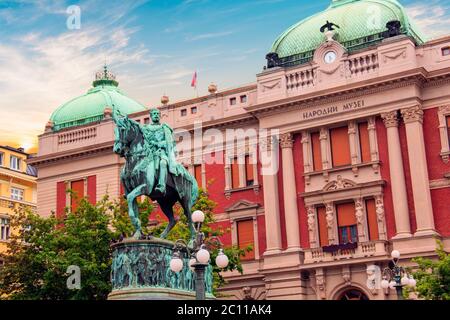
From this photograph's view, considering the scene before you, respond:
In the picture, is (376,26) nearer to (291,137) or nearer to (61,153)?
(291,137)

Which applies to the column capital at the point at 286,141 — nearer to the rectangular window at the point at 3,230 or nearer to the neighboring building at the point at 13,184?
the neighboring building at the point at 13,184

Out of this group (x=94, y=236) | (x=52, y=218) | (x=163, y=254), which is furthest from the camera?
(x=52, y=218)

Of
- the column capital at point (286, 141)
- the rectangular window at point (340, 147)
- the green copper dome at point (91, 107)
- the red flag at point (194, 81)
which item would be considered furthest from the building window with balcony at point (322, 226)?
the green copper dome at point (91, 107)

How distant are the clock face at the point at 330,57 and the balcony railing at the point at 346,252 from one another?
978cm

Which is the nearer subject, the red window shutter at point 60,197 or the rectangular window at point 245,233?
the rectangular window at point 245,233

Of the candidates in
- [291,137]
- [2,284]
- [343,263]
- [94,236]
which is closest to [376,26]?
[291,137]

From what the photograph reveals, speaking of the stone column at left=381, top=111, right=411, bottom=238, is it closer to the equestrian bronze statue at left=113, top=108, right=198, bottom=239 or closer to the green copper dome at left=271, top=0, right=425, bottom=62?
the green copper dome at left=271, top=0, right=425, bottom=62

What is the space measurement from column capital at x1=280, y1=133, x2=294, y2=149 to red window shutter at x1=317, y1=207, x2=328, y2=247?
376cm

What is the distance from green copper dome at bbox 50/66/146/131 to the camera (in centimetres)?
4988

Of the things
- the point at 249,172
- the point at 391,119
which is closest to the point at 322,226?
the point at 249,172

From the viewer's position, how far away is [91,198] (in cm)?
4672

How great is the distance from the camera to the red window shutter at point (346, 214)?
38219mm
